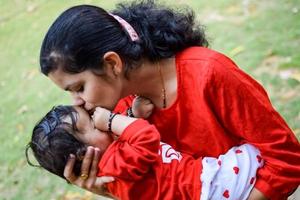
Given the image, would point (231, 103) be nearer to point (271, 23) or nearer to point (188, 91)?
point (188, 91)

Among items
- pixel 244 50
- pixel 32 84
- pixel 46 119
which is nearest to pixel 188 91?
pixel 46 119

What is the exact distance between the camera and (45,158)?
82.6 inches

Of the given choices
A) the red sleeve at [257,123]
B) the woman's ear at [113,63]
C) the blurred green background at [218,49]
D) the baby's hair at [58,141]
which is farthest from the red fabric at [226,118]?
the blurred green background at [218,49]

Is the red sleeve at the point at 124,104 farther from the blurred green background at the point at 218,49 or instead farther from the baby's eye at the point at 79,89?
the blurred green background at the point at 218,49

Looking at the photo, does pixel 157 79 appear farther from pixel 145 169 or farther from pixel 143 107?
pixel 145 169

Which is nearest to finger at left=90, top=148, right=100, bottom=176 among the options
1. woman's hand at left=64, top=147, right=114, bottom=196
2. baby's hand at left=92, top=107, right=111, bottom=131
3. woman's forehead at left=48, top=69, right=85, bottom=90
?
woman's hand at left=64, top=147, right=114, bottom=196

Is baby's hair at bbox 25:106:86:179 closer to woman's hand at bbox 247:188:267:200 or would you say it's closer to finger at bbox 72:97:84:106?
finger at bbox 72:97:84:106

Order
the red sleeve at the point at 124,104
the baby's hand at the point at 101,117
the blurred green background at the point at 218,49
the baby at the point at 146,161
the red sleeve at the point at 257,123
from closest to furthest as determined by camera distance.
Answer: the red sleeve at the point at 257,123
the baby at the point at 146,161
the baby's hand at the point at 101,117
the red sleeve at the point at 124,104
the blurred green background at the point at 218,49

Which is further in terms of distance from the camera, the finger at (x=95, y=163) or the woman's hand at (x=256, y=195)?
the finger at (x=95, y=163)

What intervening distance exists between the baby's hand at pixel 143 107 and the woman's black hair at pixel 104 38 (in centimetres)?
18

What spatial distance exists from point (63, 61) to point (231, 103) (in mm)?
592

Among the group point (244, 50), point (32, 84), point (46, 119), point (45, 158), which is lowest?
point (32, 84)

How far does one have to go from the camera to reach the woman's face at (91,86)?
183 centimetres

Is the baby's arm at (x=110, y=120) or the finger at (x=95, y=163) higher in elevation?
the baby's arm at (x=110, y=120)
